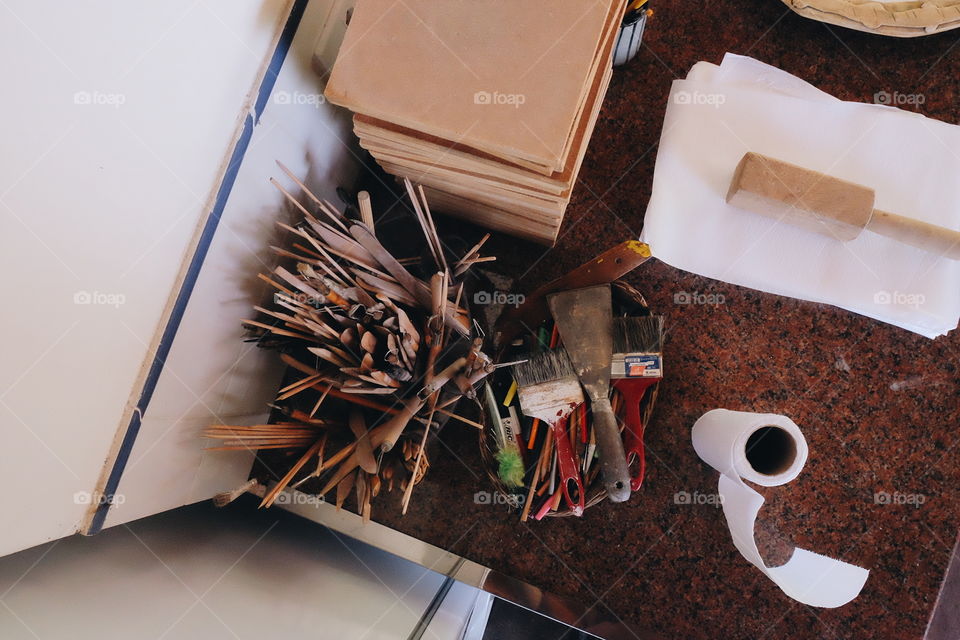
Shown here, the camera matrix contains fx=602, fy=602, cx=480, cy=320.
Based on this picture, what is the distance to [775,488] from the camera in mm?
872

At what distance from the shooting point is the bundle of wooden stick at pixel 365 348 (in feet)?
2.28

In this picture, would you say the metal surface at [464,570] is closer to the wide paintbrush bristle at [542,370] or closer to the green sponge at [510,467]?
the green sponge at [510,467]

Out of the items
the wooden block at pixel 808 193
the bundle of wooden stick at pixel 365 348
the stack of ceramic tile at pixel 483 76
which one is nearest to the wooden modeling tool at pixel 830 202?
the wooden block at pixel 808 193

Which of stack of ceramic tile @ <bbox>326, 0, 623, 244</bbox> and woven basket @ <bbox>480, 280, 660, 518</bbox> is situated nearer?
stack of ceramic tile @ <bbox>326, 0, 623, 244</bbox>

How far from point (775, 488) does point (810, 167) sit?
0.46 metres

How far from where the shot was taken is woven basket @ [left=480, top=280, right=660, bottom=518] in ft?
2.66

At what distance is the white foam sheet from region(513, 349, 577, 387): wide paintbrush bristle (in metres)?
0.22

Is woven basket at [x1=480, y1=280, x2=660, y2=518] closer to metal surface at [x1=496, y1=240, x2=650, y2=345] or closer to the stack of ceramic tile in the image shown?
metal surface at [x1=496, y1=240, x2=650, y2=345]

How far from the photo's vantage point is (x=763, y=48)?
3.07ft

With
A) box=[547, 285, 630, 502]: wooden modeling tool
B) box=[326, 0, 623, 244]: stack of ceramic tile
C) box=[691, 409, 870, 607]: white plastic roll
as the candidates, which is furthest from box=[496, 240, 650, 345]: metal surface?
box=[691, 409, 870, 607]: white plastic roll

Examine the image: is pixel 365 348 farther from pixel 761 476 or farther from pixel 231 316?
pixel 761 476

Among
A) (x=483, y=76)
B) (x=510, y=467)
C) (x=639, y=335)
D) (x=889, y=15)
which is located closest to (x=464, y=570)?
(x=510, y=467)

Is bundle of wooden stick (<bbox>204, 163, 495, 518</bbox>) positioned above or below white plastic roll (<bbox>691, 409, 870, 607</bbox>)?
above

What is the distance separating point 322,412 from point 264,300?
0.19 metres
